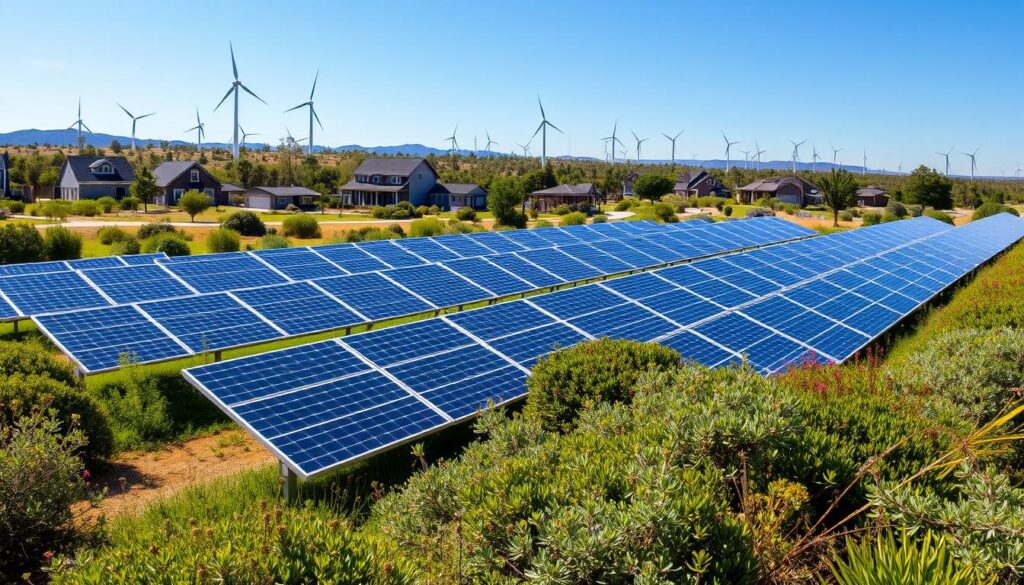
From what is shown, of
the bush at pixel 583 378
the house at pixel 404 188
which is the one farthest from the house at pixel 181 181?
the bush at pixel 583 378

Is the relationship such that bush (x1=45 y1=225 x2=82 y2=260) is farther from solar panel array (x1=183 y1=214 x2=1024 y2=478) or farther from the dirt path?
solar panel array (x1=183 y1=214 x2=1024 y2=478)

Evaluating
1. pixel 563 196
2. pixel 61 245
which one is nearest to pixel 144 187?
pixel 61 245

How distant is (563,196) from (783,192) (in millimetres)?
48430

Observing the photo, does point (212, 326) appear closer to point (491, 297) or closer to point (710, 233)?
point (491, 297)

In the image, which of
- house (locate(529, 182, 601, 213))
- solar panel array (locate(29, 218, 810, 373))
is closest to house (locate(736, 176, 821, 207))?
house (locate(529, 182, 601, 213))

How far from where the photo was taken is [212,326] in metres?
16.8

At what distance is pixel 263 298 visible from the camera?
19.2 m

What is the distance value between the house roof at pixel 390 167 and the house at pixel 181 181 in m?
23.1

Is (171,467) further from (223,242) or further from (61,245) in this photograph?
(223,242)

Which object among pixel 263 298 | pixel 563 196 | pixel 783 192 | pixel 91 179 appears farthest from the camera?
pixel 783 192

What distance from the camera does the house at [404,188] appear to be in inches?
4382

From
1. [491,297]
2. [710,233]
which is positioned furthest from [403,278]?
[710,233]

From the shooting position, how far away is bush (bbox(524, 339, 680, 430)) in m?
11.3

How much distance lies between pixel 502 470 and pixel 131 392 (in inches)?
474
